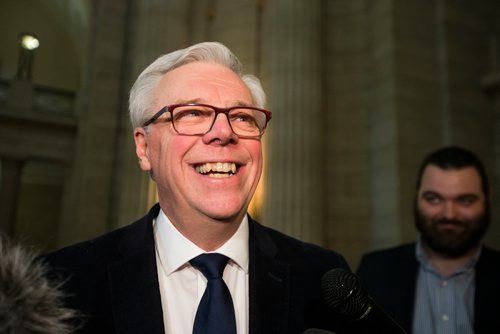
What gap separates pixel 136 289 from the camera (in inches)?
58.5

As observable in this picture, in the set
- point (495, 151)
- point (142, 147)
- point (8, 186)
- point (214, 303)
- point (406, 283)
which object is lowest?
point (406, 283)

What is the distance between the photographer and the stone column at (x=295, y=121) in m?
7.67

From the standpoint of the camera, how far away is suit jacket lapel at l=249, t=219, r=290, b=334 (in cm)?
153

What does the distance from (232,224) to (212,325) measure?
1.08ft

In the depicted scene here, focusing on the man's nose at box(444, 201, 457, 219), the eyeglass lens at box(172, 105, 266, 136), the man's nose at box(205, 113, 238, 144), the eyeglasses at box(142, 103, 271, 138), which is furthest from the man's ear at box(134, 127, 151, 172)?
the man's nose at box(444, 201, 457, 219)

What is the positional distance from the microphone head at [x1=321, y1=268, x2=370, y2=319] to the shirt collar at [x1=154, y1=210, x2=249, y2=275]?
46cm

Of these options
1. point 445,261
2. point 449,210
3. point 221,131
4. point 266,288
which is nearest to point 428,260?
point 445,261

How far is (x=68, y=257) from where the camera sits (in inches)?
62.2

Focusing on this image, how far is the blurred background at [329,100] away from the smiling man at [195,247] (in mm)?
6038

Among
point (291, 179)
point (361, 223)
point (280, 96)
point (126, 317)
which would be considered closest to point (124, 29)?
point (280, 96)

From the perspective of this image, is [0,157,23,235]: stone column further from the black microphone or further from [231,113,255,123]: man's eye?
the black microphone

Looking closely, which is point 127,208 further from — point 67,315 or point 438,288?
point 67,315

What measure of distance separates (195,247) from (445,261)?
204 cm

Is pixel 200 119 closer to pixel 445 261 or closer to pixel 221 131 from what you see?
pixel 221 131
